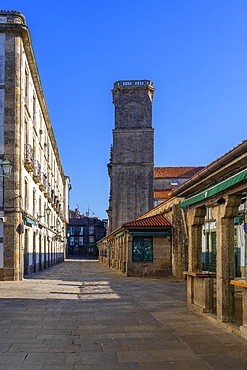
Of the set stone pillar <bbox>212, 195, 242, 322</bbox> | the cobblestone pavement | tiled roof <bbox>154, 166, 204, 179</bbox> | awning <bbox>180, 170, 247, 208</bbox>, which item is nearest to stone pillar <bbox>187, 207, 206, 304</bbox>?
awning <bbox>180, 170, 247, 208</bbox>

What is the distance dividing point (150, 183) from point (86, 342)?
169ft

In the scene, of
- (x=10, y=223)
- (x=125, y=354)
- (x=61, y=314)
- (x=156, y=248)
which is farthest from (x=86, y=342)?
(x=156, y=248)

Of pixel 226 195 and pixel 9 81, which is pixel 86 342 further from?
pixel 9 81

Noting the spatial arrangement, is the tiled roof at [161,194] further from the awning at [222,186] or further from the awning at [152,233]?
the awning at [222,186]

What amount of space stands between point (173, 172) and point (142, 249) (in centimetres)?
4564

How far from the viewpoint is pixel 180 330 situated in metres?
9.17

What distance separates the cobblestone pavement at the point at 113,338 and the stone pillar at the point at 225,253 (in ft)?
1.73

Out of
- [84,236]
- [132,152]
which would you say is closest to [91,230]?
[84,236]

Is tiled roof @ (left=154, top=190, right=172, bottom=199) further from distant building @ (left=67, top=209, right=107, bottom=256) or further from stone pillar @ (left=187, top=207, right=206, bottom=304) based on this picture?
stone pillar @ (left=187, top=207, right=206, bottom=304)

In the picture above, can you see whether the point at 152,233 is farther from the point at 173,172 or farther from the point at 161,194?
the point at 173,172

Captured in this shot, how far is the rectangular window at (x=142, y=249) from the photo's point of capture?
2625 centimetres

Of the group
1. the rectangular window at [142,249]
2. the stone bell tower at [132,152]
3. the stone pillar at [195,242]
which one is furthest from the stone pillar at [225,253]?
the stone bell tower at [132,152]

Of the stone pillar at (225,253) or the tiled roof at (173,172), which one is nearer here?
the stone pillar at (225,253)

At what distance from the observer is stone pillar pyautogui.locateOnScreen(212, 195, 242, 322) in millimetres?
9547
